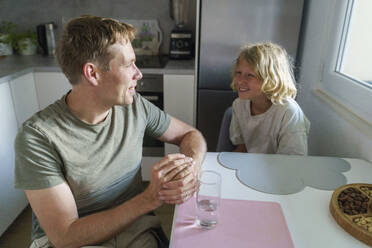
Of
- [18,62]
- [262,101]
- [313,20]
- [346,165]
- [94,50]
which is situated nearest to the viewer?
[94,50]

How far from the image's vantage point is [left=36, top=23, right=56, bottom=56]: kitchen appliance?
2.54m

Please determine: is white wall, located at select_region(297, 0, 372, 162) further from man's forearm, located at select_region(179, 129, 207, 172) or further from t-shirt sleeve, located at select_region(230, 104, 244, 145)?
man's forearm, located at select_region(179, 129, 207, 172)

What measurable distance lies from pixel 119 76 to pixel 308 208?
75cm

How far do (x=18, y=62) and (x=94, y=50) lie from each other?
172 cm

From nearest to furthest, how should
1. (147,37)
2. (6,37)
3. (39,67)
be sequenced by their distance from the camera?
(39,67)
(6,37)
(147,37)

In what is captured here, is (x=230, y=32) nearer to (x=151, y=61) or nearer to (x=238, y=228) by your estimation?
(x=151, y=61)

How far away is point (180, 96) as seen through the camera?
2191 millimetres

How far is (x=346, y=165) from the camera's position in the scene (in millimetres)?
1162

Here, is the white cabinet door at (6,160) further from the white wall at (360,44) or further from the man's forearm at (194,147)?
the white wall at (360,44)

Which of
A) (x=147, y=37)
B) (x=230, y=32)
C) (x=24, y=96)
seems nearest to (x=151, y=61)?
(x=147, y=37)

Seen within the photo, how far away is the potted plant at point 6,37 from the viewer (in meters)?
2.55

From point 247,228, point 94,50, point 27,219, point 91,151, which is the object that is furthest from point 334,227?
point 27,219

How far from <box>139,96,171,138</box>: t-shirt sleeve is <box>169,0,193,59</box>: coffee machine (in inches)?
47.9

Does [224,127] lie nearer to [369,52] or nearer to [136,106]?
[136,106]
